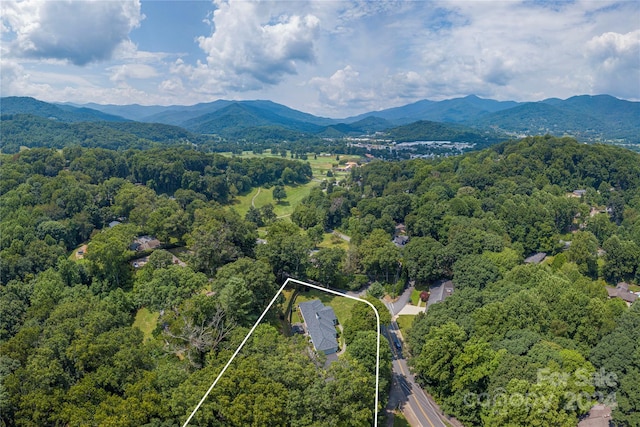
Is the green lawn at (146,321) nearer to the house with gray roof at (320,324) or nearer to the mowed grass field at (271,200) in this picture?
the house with gray roof at (320,324)

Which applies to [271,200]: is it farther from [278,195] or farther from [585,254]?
[585,254]

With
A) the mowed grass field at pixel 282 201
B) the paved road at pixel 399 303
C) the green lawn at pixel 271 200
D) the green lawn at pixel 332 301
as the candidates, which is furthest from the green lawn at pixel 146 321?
the green lawn at pixel 271 200

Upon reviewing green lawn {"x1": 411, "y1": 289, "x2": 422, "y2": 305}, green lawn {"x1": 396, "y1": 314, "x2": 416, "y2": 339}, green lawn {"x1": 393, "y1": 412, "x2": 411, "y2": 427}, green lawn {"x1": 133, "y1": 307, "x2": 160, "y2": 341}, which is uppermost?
green lawn {"x1": 133, "y1": 307, "x2": 160, "y2": 341}

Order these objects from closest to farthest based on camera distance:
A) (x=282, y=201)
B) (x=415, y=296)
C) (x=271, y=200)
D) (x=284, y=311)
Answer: (x=284, y=311) → (x=415, y=296) → (x=282, y=201) → (x=271, y=200)

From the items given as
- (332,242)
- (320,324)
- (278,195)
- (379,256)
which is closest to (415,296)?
(379,256)

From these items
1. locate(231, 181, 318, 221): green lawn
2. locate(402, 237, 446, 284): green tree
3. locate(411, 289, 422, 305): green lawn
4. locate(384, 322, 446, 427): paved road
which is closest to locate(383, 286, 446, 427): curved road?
locate(384, 322, 446, 427): paved road

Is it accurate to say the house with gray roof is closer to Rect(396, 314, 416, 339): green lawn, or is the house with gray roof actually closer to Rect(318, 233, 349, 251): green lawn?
Rect(396, 314, 416, 339): green lawn

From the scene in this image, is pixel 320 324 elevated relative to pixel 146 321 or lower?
elevated
